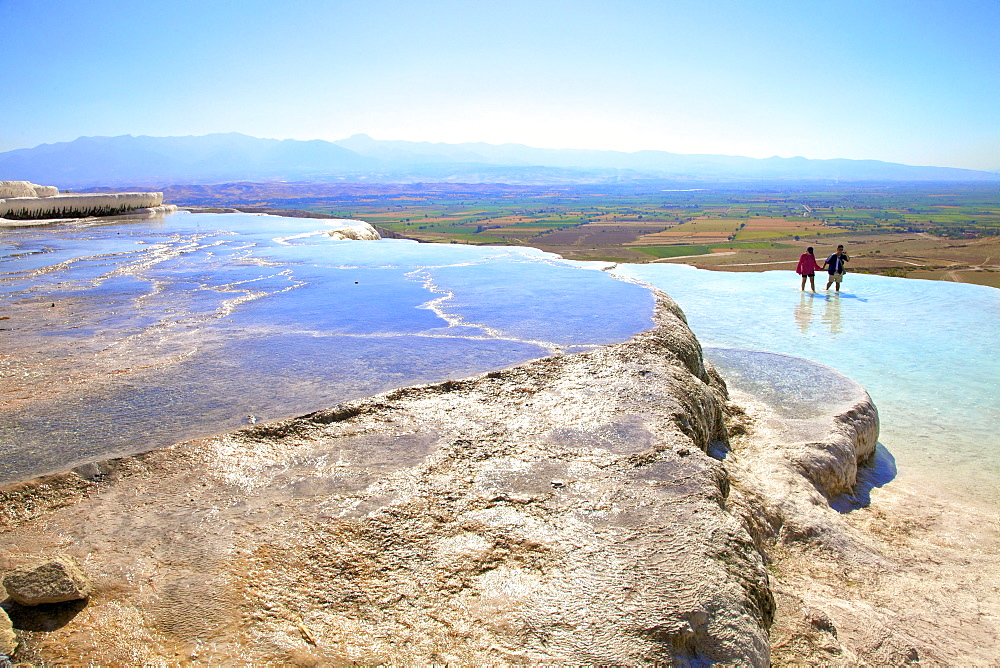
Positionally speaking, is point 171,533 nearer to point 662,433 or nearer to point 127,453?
point 127,453

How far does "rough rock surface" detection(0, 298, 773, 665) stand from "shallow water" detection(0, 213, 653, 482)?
47 cm

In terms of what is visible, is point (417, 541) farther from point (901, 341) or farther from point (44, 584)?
point (901, 341)

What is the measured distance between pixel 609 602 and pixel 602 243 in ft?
131

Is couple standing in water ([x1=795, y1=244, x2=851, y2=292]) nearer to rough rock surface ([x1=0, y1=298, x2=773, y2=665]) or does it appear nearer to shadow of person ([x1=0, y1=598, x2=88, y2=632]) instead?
rough rock surface ([x1=0, y1=298, x2=773, y2=665])

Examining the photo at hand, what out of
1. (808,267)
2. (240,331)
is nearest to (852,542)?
(240,331)

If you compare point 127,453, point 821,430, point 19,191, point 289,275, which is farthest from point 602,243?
point 127,453

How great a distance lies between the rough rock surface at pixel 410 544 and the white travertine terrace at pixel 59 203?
17702 mm

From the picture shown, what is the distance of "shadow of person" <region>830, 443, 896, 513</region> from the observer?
15.8 ft

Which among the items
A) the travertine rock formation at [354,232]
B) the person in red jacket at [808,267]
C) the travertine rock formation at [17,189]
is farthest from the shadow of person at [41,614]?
the travertine rock formation at [17,189]

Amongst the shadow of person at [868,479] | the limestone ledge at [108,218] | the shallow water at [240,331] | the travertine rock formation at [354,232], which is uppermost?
the limestone ledge at [108,218]

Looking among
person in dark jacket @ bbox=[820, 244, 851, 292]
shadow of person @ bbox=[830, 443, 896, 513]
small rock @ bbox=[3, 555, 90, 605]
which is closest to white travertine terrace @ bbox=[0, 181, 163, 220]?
small rock @ bbox=[3, 555, 90, 605]

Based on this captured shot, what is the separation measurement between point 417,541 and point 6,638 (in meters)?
1.42

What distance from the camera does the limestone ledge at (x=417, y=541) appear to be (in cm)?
222

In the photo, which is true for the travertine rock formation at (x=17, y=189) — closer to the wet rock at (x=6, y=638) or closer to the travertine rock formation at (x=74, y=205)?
the travertine rock formation at (x=74, y=205)
